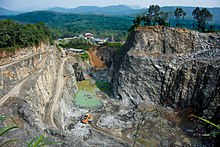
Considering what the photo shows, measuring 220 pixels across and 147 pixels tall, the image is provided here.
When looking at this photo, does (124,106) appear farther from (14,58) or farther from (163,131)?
(14,58)

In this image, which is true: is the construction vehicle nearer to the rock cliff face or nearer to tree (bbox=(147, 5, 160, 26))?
the rock cliff face

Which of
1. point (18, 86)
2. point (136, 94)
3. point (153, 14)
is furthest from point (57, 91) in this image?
point (153, 14)

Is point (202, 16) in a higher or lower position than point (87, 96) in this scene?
higher

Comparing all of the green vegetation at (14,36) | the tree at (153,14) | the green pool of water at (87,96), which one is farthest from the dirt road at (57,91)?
the tree at (153,14)

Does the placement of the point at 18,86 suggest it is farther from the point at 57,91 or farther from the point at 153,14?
the point at 153,14

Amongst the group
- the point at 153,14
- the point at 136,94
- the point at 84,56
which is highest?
the point at 153,14

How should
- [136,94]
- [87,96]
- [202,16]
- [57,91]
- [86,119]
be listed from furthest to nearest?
1. [202,16]
2. [87,96]
3. [136,94]
4. [57,91]
5. [86,119]

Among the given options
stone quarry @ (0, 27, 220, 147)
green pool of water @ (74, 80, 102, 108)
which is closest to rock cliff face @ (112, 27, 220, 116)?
stone quarry @ (0, 27, 220, 147)

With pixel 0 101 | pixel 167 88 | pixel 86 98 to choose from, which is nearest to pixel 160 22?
pixel 167 88
